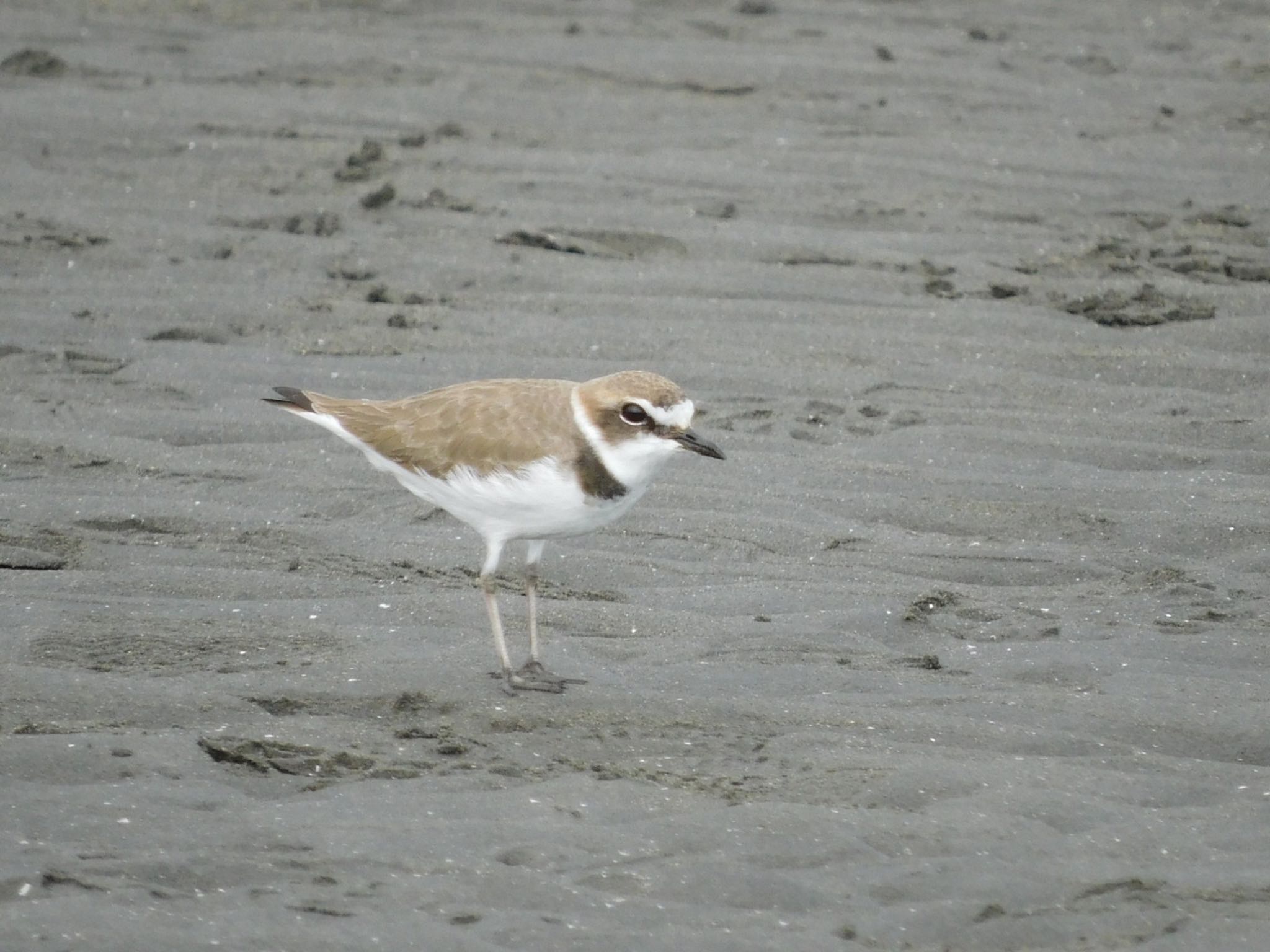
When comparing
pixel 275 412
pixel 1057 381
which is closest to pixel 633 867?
pixel 275 412

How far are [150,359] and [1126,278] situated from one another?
4.74 metres

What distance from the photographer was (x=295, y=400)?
619 cm

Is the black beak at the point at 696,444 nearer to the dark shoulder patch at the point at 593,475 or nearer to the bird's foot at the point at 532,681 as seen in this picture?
the dark shoulder patch at the point at 593,475

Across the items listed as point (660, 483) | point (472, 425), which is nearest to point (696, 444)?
point (472, 425)

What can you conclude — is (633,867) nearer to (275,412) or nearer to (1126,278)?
(275,412)

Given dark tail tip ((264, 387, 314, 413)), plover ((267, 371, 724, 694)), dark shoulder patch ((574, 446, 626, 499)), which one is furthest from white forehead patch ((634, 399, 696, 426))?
dark tail tip ((264, 387, 314, 413))

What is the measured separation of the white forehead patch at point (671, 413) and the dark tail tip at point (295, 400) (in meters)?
1.45

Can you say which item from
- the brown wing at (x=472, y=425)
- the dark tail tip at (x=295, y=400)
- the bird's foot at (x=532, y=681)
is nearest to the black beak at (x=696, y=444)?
the brown wing at (x=472, y=425)

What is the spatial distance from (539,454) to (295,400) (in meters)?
1.25

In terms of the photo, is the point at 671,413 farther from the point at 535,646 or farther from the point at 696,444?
the point at 535,646

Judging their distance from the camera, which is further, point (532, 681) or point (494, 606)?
point (494, 606)

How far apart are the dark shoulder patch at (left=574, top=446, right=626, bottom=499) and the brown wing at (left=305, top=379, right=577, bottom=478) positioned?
0.13 feet

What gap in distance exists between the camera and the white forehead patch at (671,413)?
5.30 meters

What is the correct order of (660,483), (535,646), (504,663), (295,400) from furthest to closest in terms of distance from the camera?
(660,483) → (295,400) → (535,646) → (504,663)
